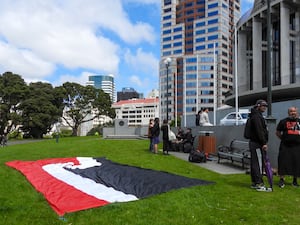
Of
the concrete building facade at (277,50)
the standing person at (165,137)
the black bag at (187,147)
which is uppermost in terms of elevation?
the concrete building facade at (277,50)

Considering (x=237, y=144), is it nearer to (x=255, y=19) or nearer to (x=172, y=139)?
(x=172, y=139)

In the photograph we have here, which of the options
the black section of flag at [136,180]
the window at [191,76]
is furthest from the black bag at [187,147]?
the window at [191,76]

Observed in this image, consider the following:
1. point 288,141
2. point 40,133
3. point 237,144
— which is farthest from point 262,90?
point 40,133

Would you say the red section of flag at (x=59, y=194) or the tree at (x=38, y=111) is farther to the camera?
the tree at (x=38, y=111)

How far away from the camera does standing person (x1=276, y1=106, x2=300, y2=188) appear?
8.04 meters

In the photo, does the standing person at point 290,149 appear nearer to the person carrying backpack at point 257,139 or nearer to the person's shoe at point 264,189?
the person's shoe at point 264,189

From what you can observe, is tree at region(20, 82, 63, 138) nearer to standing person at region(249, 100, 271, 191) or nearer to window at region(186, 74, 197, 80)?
standing person at region(249, 100, 271, 191)

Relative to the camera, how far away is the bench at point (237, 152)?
37.4 feet

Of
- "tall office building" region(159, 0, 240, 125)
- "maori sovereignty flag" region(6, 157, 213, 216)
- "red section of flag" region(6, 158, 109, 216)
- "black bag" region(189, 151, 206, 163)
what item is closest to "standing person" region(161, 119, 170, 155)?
"black bag" region(189, 151, 206, 163)

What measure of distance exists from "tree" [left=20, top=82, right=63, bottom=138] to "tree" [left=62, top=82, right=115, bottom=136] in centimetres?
598

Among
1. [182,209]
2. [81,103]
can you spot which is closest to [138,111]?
[81,103]

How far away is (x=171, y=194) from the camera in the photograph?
691 cm

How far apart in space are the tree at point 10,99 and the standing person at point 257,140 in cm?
5338

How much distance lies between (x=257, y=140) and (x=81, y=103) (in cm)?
6498
